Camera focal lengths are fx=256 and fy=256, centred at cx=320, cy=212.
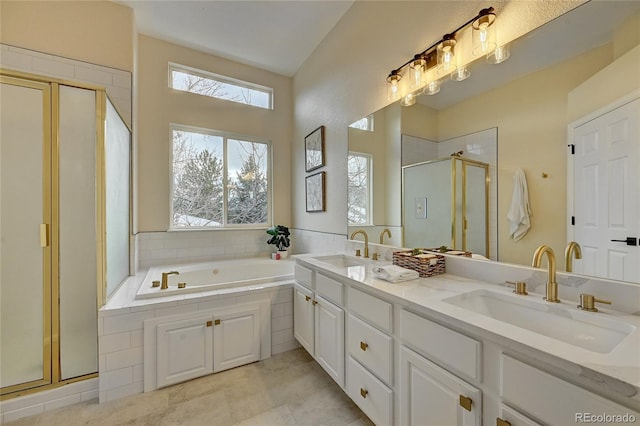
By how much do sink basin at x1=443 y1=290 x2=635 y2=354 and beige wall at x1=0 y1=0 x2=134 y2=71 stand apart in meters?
3.43

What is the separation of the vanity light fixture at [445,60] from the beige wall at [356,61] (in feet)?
0.19

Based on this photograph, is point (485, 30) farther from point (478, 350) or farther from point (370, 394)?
point (370, 394)

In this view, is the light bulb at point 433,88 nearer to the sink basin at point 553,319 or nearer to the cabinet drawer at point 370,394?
the sink basin at point 553,319

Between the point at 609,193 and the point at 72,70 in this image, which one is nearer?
the point at 609,193

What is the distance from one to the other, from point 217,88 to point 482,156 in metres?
3.26

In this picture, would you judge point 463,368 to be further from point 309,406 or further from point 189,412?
point 189,412

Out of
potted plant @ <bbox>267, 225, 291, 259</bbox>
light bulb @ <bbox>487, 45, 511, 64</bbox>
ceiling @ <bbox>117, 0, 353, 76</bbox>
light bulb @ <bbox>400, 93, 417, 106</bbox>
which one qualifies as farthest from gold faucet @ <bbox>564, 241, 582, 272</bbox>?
potted plant @ <bbox>267, 225, 291, 259</bbox>

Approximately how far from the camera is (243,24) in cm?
271

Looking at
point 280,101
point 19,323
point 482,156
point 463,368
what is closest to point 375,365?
point 463,368

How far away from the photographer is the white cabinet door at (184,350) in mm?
1838

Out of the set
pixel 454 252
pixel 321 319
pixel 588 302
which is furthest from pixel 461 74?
pixel 321 319

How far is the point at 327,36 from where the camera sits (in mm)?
2854

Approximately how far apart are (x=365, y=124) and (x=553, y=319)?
1808mm

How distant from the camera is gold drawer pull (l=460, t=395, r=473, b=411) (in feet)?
2.86
